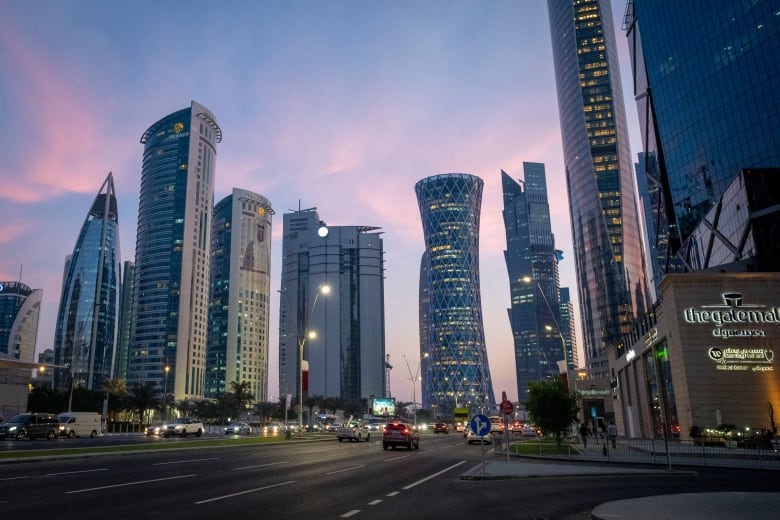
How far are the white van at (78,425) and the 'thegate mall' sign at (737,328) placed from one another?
55418 millimetres

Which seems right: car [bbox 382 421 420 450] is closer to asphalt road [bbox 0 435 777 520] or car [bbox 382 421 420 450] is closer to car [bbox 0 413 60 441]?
asphalt road [bbox 0 435 777 520]

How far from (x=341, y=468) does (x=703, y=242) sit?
85.4 metres

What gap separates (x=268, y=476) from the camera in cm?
1869

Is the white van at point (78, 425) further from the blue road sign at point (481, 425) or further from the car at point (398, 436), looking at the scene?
the blue road sign at point (481, 425)

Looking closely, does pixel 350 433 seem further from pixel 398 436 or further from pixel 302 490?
pixel 302 490

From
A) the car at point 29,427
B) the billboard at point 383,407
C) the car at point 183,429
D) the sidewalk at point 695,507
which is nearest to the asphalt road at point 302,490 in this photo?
the sidewalk at point 695,507

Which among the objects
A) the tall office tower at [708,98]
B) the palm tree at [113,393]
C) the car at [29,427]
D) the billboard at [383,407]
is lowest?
the billboard at [383,407]

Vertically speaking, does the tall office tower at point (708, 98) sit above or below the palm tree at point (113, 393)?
above

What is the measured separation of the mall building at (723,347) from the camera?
47781 mm

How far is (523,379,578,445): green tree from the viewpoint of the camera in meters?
41.5

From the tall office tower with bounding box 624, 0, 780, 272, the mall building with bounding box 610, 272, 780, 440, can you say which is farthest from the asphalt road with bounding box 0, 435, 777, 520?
the tall office tower with bounding box 624, 0, 780, 272

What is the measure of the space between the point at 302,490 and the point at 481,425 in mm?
8644

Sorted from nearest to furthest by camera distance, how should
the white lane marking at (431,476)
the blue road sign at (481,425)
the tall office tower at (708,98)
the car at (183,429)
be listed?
1. the white lane marking at (431,476)
2. the blue road sign at (481,425)
3. the car at (183,429)
4. the tall office tower at (708,98)

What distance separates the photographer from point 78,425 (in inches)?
2050
